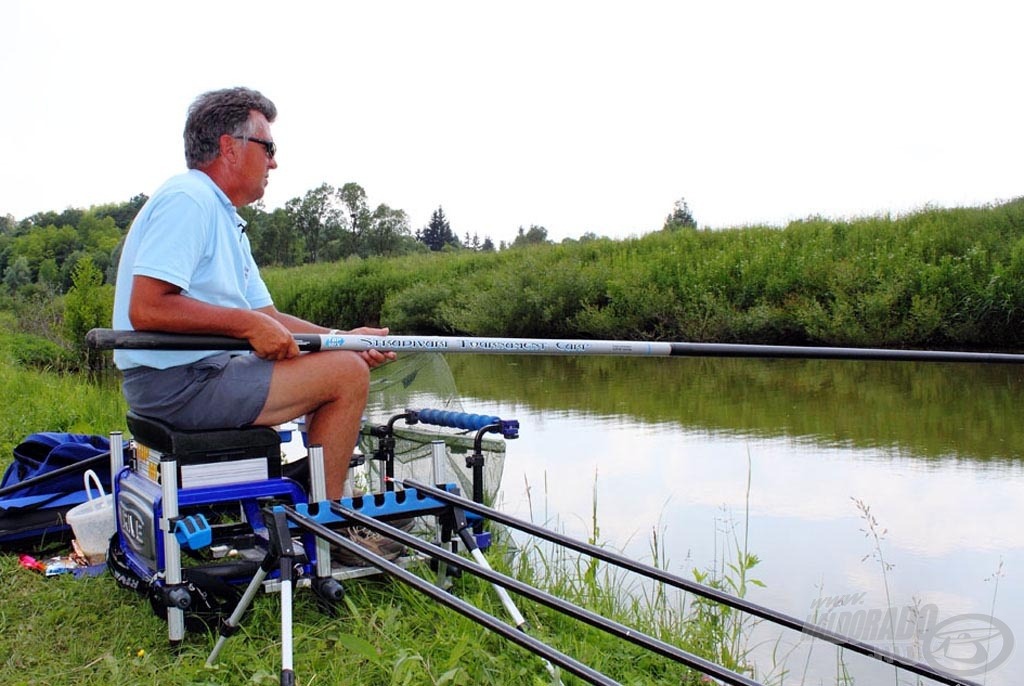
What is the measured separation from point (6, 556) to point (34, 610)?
607 mm

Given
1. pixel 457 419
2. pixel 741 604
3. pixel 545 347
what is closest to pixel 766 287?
pixel 457 419

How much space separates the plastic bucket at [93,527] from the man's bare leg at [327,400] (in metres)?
1.02

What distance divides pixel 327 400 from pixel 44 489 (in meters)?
1.73

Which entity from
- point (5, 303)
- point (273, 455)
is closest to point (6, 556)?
point (273, 455)

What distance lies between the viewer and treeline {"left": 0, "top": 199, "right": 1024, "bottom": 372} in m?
12.1

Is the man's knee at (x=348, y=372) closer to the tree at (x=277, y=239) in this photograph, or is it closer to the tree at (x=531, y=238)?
the tree at (x=531, y=238)

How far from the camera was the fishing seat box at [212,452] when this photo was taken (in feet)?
7.95

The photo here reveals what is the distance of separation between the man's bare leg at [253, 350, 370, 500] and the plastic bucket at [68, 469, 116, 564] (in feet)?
3.33

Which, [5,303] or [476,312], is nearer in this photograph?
[476,312]

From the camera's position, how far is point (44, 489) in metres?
3.66

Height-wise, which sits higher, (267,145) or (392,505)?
(267,145)

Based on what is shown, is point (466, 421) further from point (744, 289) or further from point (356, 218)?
point (356, 218)

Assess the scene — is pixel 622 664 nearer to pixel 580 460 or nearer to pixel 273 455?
pixel 273 455

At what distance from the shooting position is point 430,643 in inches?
97.7
